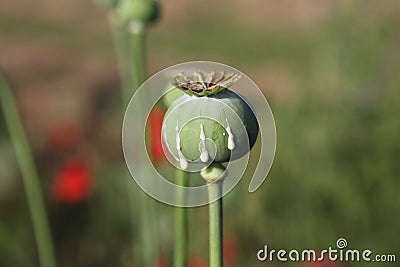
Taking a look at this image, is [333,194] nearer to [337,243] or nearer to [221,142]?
[337,243]

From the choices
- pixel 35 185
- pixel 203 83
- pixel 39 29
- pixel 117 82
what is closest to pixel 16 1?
pixel 39 29

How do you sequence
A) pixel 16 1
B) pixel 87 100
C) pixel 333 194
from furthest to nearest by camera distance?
pixel 16 1 → pixel 87 100 → pixel 333 194

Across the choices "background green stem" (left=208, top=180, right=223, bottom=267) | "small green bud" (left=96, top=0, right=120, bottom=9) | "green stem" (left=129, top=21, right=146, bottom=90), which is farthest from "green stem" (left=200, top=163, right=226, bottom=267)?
"small green bud" (left=96, top=0, right=120, bottom=9)

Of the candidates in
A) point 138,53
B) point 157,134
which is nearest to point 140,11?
point 138,53

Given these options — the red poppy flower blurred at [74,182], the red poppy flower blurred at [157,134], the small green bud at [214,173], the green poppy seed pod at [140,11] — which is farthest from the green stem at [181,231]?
the red poppy flower blurred at [74,182]

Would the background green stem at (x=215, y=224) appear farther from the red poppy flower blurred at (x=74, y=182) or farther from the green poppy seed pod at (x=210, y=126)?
the red poppy flower blurred at (x=74, y=182)

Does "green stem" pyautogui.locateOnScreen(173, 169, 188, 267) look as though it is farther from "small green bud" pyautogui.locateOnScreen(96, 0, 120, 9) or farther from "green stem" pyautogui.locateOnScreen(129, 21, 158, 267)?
"small green bud" pyautogui.locateOnScreen(96, 0, 120, 9)
